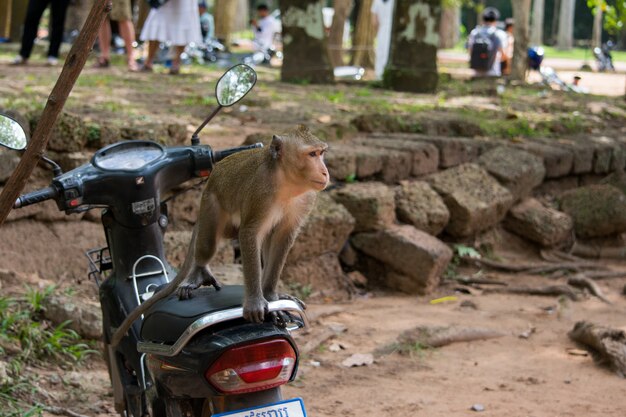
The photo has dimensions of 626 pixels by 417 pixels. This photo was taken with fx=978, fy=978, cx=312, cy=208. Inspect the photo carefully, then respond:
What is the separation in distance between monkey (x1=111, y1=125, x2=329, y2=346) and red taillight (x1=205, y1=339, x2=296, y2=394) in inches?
4.6

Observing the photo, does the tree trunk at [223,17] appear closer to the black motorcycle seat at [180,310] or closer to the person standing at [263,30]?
the person standing at [263,30]

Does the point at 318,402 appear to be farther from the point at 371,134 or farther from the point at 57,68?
the point at 57,68

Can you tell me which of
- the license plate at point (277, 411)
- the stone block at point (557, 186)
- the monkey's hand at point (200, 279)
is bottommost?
the stone block at point (557, 186)

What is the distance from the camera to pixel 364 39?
18844 mm

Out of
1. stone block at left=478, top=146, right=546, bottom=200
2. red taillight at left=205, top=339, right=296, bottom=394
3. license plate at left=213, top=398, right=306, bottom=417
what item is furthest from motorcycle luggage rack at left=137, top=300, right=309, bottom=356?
stone block at left=478, top=146, right=546, bottom=200

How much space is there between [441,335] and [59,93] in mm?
3482

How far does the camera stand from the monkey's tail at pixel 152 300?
3.22 meters

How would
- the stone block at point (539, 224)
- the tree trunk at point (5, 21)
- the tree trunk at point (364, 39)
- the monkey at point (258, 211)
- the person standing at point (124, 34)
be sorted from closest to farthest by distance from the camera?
1. the monkey at point (258, 211)
2. the stone block at point (539, 224)
3. the person standing at point (124, 34)
4. the tree trunk at point (5, 21)
5. the tree trunk at point (364, 39)

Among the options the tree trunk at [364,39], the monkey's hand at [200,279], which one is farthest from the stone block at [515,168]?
the tree trunk at [364,39]

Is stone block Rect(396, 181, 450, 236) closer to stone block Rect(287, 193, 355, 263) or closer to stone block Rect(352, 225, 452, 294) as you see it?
stone block Rect(352, 225, 452, 294)

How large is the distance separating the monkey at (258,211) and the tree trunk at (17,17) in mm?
15249

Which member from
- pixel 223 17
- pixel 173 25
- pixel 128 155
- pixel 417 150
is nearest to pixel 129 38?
pixel 173 25

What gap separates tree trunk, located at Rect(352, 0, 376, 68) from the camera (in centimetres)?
1853

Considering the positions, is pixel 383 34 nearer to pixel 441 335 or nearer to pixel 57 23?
pixel 57 23
